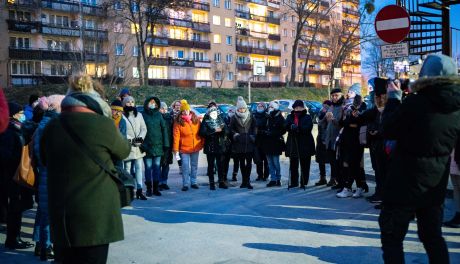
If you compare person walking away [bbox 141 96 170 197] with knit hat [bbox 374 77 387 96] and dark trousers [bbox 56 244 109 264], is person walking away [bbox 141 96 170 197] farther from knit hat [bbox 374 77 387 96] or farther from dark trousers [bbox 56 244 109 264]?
dark trousers [bbox 56 244 109 264]

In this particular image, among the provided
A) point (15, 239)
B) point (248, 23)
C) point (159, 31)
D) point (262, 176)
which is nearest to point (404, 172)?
point (15, 239)

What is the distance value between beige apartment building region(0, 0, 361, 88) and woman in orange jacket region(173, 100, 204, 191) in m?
19.1

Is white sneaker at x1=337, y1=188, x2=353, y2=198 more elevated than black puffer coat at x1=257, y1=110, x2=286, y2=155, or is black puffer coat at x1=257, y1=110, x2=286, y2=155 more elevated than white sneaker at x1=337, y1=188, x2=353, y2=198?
black puffer coat at x1=257, y1=110, x2=286, y2=155

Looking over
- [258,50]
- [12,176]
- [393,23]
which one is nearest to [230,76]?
[258,50]

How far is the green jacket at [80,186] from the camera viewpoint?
3.44 meters

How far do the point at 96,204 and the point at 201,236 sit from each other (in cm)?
316

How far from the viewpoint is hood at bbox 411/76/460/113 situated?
3877 millimetres

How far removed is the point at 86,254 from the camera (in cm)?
346

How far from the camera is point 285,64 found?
83.5 m

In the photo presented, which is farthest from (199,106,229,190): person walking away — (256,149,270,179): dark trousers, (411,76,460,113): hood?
(411,76,460,113): hood

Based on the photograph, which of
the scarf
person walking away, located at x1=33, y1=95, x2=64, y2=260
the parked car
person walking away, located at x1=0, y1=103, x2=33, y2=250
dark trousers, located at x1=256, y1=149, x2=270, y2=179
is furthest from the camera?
the parked car

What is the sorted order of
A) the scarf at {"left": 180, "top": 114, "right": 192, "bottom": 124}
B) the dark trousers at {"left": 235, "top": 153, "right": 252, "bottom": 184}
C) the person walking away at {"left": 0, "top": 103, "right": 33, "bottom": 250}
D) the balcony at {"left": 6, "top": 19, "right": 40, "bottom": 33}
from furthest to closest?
the balcony at {"left": 6, "top": 19, "right": 40, "bottom": 33}, the dark trousers at {"left": 235, "top": 153, "right": 252, "bottom": 184}, the scarf at {"left": 180, "top": 114, "right": 192, "bottom": 124}, the person walking away at {"left": 0, "top": 103, "right": 33, "bottom": 250}

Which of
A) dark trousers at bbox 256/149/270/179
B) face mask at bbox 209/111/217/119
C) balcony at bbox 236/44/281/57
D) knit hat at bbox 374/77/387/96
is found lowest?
dark trousers at bbox 256/149/270/179

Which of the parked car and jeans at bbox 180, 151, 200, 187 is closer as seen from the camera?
jeans at bbox 180, 151, 200, 187
